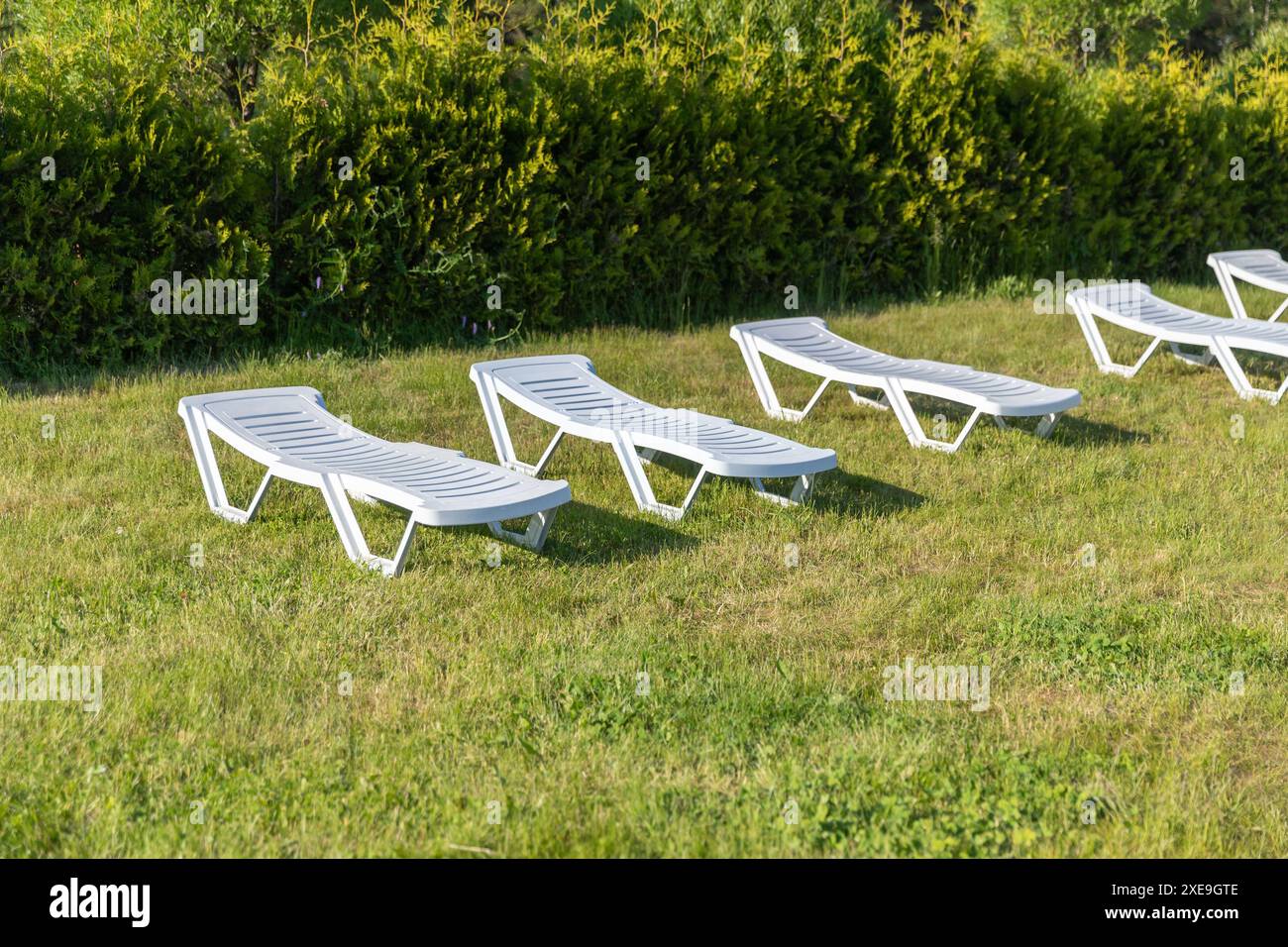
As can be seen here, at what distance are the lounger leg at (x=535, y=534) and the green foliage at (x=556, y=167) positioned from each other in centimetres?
385

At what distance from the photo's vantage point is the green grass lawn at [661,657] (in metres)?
3.61

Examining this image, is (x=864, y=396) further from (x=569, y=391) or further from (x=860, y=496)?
(x=569, y=391)

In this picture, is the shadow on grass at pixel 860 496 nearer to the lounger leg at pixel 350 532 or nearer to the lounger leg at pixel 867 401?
the lounger leg at pixel 867 401

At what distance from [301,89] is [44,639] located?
5.37 meters

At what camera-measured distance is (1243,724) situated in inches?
168

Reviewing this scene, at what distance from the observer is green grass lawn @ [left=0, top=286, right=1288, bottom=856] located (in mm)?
3609

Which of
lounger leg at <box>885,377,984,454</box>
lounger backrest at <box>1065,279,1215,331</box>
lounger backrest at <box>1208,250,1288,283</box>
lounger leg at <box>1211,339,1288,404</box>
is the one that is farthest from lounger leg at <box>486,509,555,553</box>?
lounger backrest at <box>1208,250,1288,283</box>

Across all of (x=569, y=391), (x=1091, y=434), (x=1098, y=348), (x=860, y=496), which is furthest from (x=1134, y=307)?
(x=569, y=391)

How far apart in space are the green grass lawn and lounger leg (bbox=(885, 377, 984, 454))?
85mm

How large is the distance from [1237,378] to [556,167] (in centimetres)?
498

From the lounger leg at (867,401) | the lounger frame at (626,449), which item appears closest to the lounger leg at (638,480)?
the lounger frame at (626,449)

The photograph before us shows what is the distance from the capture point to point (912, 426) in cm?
762

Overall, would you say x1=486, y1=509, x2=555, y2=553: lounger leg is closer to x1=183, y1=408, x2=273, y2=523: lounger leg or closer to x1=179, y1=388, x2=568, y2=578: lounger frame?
x1=179, y1=388, x2=568, y2=578: lounger frame
